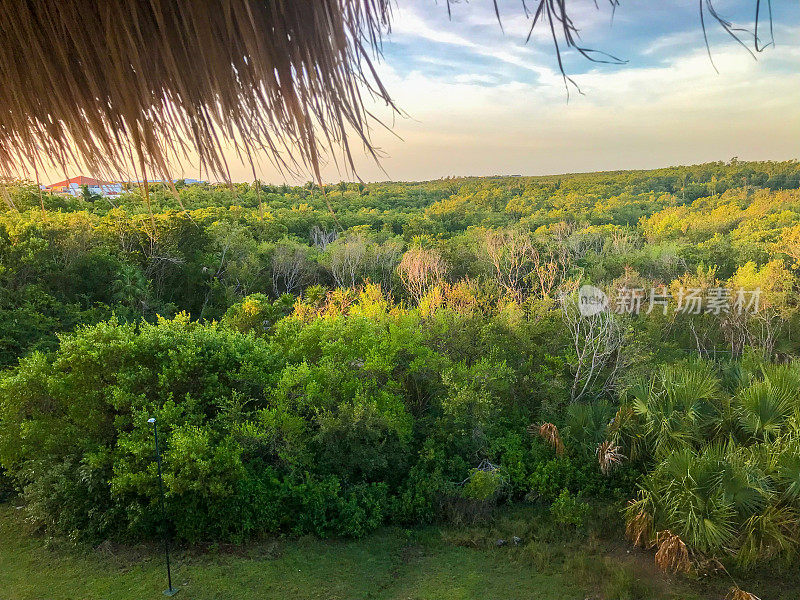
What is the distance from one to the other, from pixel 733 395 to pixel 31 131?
10.0m

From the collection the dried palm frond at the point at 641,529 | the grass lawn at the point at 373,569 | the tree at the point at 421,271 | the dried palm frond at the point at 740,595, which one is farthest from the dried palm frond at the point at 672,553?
the tree at the point at 421,271

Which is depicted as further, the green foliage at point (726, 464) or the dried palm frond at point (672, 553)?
the dried palm frond at point (672, 553)

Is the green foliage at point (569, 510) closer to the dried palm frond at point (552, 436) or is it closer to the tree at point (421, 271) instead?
the dried palm frond at point (552, 436)

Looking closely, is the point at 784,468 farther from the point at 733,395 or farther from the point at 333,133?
the point at 333,133

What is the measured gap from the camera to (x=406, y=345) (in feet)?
36.9

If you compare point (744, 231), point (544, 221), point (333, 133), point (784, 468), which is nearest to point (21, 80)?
point (333, 133)

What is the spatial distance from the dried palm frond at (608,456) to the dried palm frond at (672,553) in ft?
5.04

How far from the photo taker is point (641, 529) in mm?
8531

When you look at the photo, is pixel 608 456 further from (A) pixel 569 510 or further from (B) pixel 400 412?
(B) pixel 400 412

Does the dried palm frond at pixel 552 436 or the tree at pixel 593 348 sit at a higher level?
the tree at pixel 593 348

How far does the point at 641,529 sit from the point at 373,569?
447cm

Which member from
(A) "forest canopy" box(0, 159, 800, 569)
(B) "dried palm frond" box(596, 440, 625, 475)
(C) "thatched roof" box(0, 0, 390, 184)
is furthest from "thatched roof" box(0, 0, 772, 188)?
(B) "dried palm frond" box(596, 440, 625, 475)

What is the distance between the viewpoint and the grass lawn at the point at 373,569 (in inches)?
332

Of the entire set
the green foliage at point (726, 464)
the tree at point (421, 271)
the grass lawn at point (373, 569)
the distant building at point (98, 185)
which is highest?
the distant building at point (98, 185)
